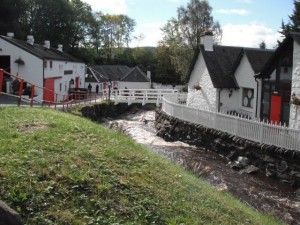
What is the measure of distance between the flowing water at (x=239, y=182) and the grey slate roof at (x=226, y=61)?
6.14 m

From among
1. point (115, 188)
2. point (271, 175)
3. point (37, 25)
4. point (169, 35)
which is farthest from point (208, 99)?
point (37, 25)

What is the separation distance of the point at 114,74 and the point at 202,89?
3633 cm

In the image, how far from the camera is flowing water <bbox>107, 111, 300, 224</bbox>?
13672mm

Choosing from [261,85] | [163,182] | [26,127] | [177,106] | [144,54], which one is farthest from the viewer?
[144,54]

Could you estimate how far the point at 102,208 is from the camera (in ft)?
22.1

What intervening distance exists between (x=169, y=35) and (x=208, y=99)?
37809mm

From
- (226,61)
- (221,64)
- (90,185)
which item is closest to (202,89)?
(221,64)

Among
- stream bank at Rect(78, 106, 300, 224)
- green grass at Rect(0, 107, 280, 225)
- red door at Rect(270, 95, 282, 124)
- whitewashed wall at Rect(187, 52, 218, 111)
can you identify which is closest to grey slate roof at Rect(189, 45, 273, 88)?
whitewashed wall at Rect(187, 52, 218, 111)

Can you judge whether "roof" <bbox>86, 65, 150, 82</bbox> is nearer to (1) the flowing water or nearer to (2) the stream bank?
(2) the stream bank

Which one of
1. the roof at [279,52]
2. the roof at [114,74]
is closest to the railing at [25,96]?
the roof at [279,52]

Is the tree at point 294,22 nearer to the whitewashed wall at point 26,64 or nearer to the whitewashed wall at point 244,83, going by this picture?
the whitewashed wall at point 244,83

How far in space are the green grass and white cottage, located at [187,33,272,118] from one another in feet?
55.6

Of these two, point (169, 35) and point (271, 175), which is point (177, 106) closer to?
point (271, 175)

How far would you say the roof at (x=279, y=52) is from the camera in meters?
19.8
